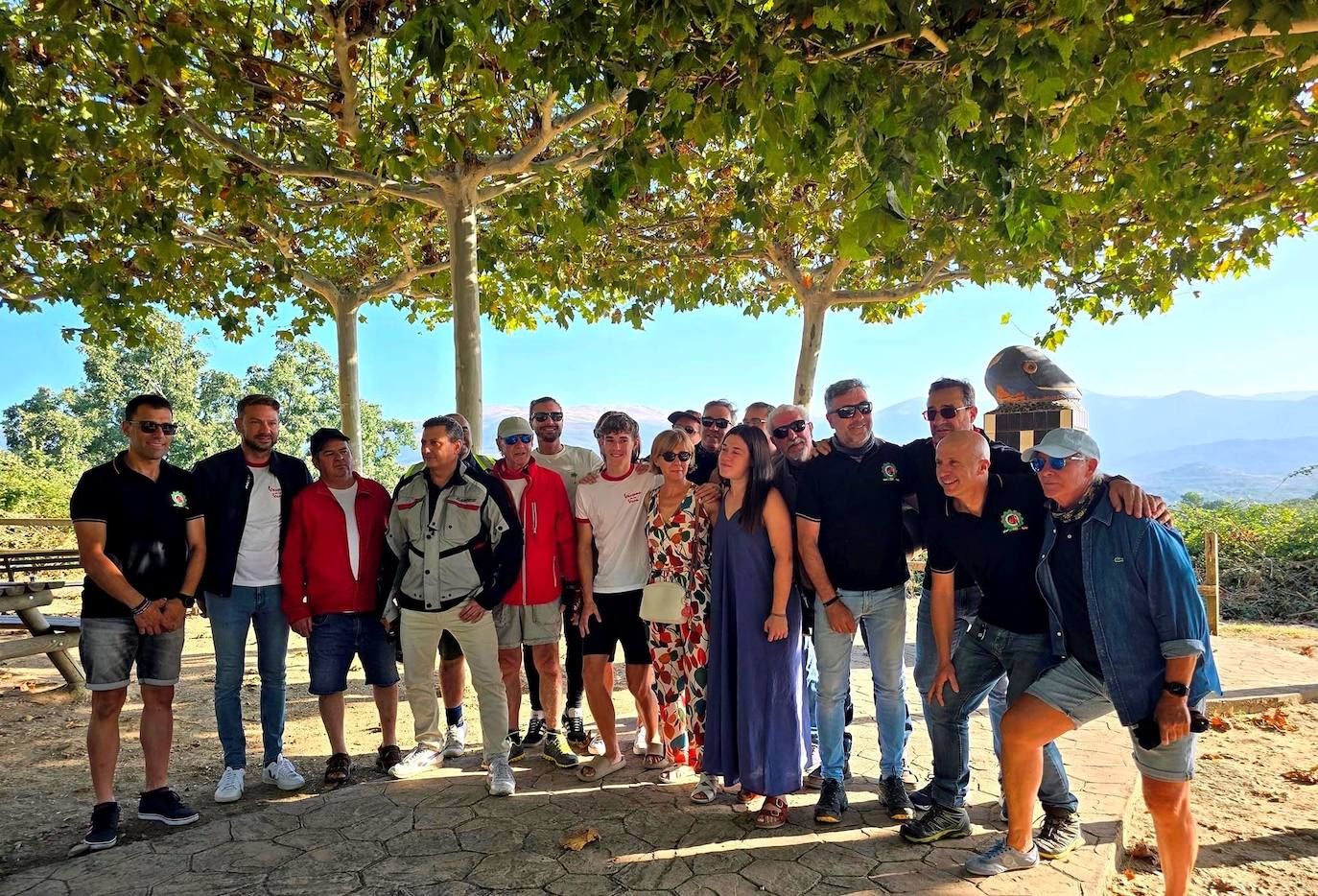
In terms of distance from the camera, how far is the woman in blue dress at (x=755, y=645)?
407 cm

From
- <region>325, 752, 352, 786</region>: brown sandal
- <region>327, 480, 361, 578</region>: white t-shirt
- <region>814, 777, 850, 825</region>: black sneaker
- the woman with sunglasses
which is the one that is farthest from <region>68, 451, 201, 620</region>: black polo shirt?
<region>814, 777, 850, 825</region>: black sneaker

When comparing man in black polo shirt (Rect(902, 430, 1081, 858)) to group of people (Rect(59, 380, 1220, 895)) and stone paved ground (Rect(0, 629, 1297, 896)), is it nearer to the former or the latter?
group of people (Rect(59, 380, 1220, 895))

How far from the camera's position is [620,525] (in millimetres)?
4805

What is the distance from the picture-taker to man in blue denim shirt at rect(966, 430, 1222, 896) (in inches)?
120

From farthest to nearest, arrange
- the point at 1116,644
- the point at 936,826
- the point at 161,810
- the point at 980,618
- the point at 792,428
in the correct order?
the point at 792,428 < the point at 161,810 < the point at 936,826 < the point at 980,618 < the point at 1116,644

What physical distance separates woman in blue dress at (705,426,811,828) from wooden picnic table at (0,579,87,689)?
5708 mm

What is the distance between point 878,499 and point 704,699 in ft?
4.81

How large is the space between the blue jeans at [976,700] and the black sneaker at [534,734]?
2533 mm

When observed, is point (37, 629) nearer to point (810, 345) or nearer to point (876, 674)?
point (876, 674)

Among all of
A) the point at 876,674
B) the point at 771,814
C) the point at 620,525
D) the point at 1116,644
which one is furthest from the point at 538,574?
Result: the point at 1116,644

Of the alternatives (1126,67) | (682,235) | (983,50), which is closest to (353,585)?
(983,50)

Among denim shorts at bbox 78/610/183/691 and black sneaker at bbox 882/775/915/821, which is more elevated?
denim shorts at bbox 78/610/183/691

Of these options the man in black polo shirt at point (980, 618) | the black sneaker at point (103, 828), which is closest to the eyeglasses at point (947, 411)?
the man in black polo shirt at point (980, 618)

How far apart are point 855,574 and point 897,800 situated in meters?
1.16
